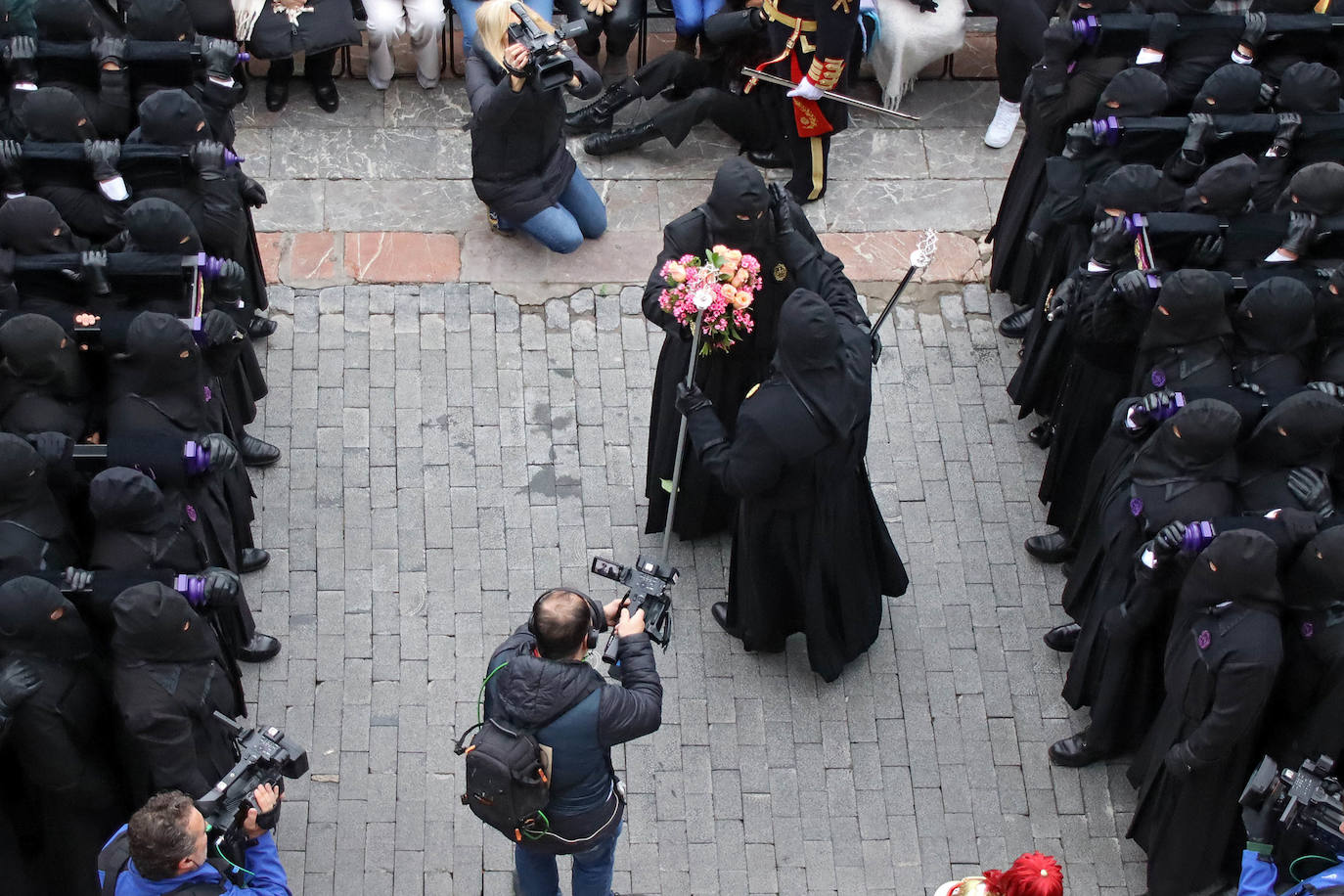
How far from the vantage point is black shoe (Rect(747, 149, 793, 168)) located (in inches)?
416

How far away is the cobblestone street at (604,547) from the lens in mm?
7379

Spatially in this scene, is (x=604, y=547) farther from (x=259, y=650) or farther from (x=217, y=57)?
(x=217, y=57)

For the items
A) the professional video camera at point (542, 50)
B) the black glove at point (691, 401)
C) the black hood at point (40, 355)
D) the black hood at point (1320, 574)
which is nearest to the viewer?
the black hood at point (1320, 574)

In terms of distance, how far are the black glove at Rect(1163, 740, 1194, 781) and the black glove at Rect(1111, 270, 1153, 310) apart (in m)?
2.15

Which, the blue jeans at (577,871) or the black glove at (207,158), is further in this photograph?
the black glove at (207,158)

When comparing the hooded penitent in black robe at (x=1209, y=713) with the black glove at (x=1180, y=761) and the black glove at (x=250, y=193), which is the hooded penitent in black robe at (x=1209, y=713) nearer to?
the black glove at (x=1180, y=761)

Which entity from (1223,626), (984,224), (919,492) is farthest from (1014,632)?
(984,224)

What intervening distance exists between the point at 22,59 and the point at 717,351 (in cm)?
395

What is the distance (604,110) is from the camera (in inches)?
415

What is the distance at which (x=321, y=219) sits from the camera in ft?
33.0

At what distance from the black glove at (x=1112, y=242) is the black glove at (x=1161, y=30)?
1.45m

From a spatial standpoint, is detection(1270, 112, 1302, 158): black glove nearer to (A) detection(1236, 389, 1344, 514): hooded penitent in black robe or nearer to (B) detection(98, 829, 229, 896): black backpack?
(A) detection(1236, 389, 1344, 514): hooded penitent in black robe

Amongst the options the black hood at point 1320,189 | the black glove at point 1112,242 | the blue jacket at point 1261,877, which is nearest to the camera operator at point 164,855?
the blue jacket at point 1261,877

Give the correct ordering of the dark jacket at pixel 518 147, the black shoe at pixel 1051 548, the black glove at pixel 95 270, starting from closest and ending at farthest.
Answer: the black glove at pixel 95 270, the black shoe at pixel 1051 548, the dark jacket at pixel 518 147
